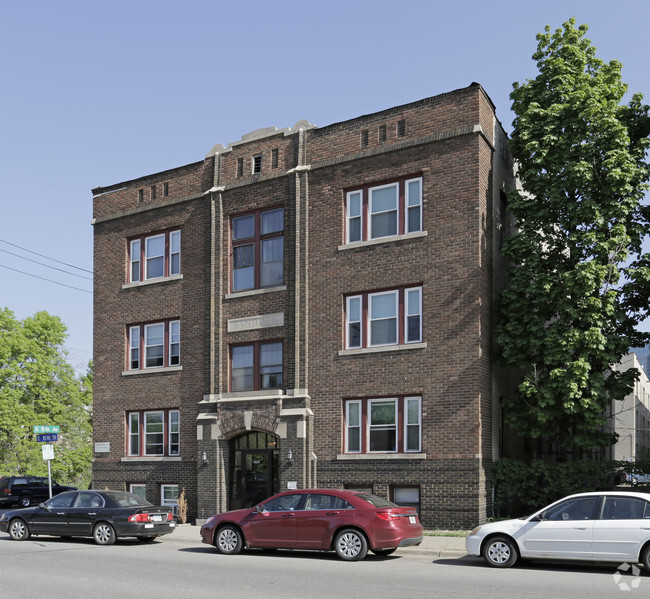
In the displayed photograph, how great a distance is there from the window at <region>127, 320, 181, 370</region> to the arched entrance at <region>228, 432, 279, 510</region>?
3.95 m

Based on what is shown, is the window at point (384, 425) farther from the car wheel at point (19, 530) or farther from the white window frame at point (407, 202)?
the car wheel at point (19, 530)

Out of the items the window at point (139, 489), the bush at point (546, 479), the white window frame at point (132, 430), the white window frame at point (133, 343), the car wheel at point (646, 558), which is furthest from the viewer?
the white window frame at point (133, 343)

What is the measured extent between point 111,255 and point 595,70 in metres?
18.0

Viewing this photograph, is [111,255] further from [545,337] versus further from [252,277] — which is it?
[545,337]

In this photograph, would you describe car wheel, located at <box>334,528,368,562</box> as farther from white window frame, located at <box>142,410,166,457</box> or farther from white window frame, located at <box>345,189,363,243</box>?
white window frame, located at <box>142,410,166,457</box>

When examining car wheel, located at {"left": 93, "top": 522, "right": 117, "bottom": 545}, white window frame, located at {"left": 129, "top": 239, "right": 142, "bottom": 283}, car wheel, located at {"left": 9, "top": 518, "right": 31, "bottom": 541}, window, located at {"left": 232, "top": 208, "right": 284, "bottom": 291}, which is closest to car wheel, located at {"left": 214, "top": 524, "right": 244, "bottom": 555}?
car wheel, located at {"left": 93, "top": 522, "right": 117, "bottom": 545}

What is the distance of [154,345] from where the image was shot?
28.8m

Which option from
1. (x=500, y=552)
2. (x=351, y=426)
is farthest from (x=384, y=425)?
(x=500, y=552)

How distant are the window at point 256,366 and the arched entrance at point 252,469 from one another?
160 centimetres

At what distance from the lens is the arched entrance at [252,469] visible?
83.5 feet

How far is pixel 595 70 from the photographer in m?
22.8

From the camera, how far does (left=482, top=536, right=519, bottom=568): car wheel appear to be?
1499 cm

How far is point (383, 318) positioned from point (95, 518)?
9.56m

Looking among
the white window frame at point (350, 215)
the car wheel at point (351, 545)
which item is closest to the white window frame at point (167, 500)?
the white window frame at point (350, 215)
